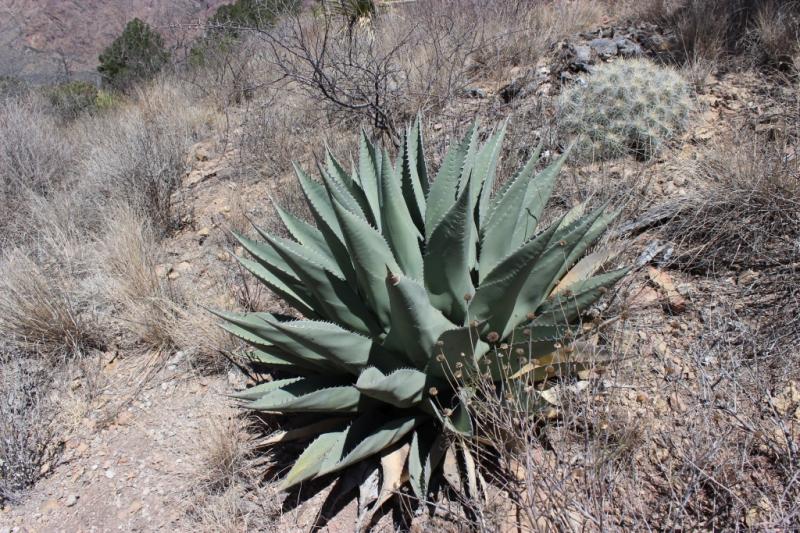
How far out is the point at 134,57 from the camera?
33.6 ft

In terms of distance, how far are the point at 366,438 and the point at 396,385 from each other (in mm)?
287

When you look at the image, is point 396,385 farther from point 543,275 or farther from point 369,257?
point 543,275

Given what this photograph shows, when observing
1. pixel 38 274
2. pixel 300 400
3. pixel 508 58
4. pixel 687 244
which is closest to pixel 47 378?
pixel 38 274

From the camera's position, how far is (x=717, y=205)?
9.92ft

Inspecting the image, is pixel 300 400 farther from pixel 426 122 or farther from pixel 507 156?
pixel 426 122

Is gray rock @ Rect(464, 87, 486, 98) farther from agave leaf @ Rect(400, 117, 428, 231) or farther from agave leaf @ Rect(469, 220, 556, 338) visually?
agave leaf @ Rect(469, 220, 556, 338)

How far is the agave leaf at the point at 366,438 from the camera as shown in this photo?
1.87 m

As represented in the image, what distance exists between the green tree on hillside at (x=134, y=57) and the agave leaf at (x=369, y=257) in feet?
30.4

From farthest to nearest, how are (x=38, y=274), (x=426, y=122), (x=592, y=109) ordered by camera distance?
(x=426, y=122) < (x=592, y=109) < (x=38, y=274)

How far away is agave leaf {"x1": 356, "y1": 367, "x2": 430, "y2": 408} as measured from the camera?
5.65 ft

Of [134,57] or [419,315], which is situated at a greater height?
[134,57]

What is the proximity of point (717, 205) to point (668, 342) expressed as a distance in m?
1.01

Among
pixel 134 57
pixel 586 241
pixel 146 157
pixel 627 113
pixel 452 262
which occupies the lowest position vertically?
pixel 627 113

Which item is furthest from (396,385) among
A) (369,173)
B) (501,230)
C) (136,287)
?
(136,287)
